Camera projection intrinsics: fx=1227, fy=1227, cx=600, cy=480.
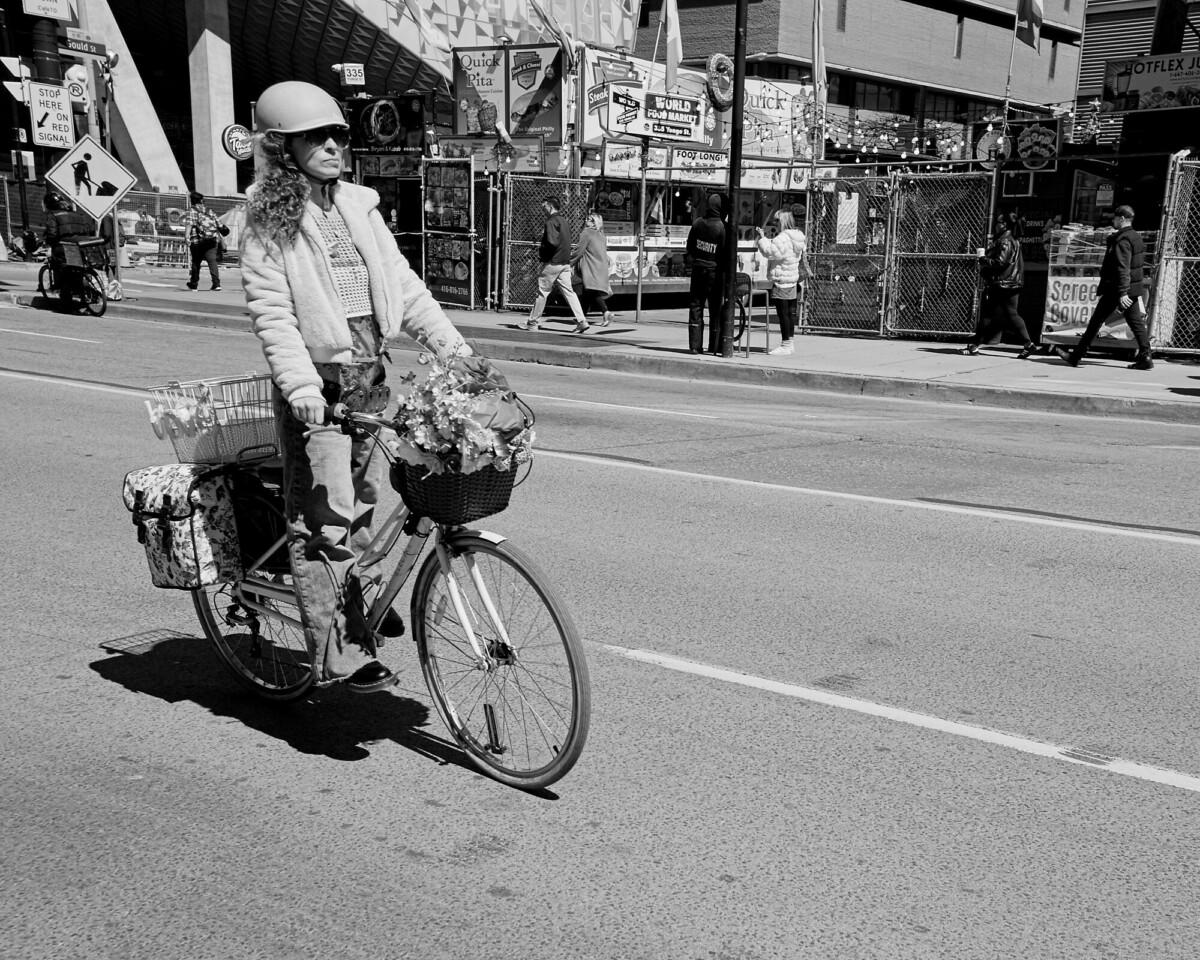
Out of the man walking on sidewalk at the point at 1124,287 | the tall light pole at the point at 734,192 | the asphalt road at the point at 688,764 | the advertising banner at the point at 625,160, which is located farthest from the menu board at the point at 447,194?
the asphalt road at the point at 688,764

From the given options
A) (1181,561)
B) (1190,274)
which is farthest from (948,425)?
(1190,274)

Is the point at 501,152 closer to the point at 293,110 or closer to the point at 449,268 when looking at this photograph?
the point at 449,268

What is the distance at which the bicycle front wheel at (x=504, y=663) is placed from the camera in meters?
3.66

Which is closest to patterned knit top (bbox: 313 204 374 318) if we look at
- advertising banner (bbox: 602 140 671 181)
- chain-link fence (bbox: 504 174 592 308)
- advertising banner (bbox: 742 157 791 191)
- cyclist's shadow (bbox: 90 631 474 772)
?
cyclist's shadow (bbox: 90 631 474 772)

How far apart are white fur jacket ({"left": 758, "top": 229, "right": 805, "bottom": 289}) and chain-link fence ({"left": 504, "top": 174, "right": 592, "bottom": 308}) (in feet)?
21.1

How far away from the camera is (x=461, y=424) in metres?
3.52

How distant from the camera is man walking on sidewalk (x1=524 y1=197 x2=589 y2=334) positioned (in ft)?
61.8

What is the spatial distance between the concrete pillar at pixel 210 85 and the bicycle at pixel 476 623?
40306 millimetres

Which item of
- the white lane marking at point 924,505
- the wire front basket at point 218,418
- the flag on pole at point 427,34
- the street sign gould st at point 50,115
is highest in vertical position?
the flag on pole at point 427,34

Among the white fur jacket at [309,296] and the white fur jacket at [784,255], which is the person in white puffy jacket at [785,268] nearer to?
the white fur jacket at [784,255]

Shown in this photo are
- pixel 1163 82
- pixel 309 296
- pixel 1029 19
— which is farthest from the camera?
pixel 1029 19

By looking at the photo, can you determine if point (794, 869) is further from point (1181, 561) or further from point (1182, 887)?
point (1181, 561)

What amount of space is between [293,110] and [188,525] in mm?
1449

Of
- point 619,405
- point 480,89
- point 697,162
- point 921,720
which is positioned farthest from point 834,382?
point 480,89
